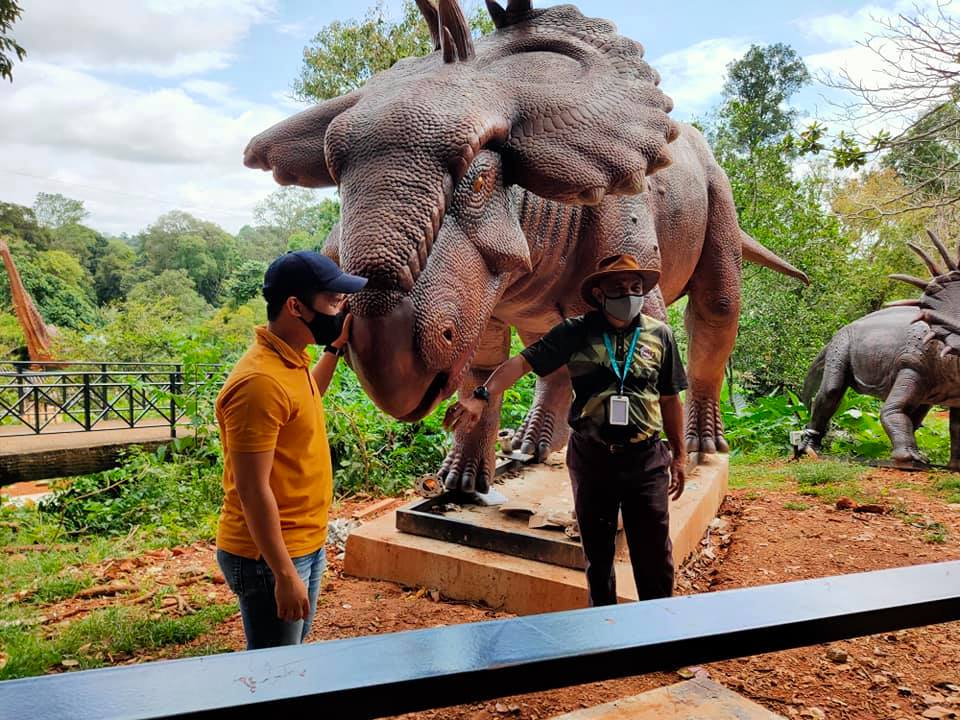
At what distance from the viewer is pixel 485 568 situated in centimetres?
299

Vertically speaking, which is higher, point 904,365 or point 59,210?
point 59,210

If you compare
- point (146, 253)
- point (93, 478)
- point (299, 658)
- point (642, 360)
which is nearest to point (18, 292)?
point (93, 478)

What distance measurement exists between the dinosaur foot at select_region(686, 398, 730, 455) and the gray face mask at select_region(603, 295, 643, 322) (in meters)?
2.45

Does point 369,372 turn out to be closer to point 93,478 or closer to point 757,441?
point 93,478

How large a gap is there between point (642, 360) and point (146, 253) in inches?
967

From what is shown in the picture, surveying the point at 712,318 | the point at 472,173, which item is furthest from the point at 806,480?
the point at 472,173

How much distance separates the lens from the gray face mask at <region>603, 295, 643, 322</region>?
7.12 feet

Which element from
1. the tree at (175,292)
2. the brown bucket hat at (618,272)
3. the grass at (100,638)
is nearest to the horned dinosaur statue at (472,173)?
the brown bucket hat at (618,272)

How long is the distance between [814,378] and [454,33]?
7516 millimetres

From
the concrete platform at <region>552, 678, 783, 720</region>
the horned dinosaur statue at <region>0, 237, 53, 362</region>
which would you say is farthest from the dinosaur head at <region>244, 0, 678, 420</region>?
the horned dinosaur statue at <region>0, 237, 53, 362</region>

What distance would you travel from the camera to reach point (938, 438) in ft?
28.0

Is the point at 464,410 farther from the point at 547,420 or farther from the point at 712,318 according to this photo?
the point at 712,318

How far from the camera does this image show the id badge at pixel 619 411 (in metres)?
2.12

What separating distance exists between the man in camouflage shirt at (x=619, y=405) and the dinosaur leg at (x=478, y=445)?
1105 millimetres
